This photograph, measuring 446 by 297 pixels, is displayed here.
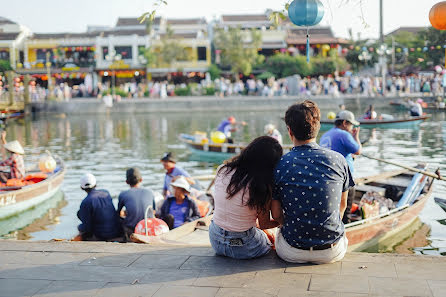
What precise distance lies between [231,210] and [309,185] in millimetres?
612

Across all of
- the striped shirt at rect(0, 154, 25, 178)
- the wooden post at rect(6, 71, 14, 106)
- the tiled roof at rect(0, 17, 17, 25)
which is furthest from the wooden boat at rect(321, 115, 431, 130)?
the tiled roof at rect(0, 17, 17, 25)

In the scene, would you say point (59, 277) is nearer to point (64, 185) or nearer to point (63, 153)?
point (64, 185)

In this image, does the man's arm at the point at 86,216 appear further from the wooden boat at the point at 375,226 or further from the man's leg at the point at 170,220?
the wooden boat at the point at 375,226

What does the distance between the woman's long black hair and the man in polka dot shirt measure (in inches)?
2.9

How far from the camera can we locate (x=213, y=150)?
16.5 m

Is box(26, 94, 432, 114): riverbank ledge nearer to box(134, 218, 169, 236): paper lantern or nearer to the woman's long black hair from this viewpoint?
box(134, 218, 169, 236): paper lantern

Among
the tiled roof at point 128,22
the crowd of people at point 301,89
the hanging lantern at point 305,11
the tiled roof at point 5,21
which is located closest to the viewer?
the hanging lantern at point 305,11

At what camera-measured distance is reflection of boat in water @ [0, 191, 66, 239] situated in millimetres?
10258

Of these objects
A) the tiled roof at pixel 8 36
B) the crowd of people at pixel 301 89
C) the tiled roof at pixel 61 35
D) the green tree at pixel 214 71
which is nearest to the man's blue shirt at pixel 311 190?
the crowd of people at pixel 301 89

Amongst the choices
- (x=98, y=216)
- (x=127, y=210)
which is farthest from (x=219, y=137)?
(x=98, y=216)

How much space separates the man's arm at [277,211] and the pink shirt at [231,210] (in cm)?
13

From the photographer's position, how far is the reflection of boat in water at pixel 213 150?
16.2 meters

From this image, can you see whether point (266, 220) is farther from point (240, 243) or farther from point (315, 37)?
point (315, 37)

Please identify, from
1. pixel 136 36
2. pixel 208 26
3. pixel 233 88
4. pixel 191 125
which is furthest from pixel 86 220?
pixel 208 26
